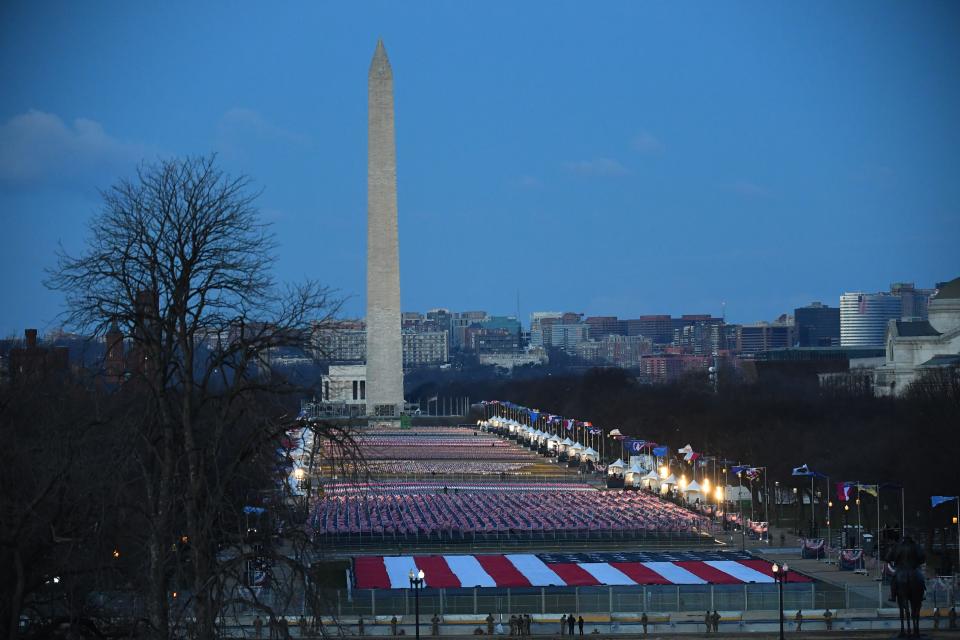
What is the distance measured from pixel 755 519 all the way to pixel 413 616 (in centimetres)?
2190

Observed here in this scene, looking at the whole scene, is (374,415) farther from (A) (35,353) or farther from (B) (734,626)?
(B) (734,626)

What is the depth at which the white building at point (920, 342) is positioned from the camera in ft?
282

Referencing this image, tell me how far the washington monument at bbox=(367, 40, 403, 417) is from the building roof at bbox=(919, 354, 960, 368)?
3054 centimetres

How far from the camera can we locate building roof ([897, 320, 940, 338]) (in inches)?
3516

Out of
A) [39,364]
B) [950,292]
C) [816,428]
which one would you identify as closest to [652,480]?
[816,428]

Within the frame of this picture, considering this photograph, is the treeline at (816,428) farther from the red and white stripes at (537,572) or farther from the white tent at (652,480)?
the red and white stripes at (537,572)

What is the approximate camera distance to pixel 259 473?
14.9 meters

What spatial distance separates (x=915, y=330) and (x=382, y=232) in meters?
32.0

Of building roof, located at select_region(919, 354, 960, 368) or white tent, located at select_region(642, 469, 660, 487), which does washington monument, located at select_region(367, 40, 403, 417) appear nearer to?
building roof, located at select_region(919, 354, 960, 368)

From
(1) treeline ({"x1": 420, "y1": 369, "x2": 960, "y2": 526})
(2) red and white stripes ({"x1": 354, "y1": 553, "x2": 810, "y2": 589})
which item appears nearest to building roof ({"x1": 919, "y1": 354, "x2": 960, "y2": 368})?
(1) treeline ({"x1": 420, "y1": 369, "x2": 960, "y2": 526})

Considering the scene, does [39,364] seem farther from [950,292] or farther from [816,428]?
[950,292]

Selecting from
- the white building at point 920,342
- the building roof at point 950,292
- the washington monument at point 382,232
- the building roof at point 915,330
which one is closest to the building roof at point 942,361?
the white building at point 920,342

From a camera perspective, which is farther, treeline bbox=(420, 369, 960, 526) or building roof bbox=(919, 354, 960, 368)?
building roof bbox=(919, 354, 960, 368)

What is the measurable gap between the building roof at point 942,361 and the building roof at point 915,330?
5.99 m
